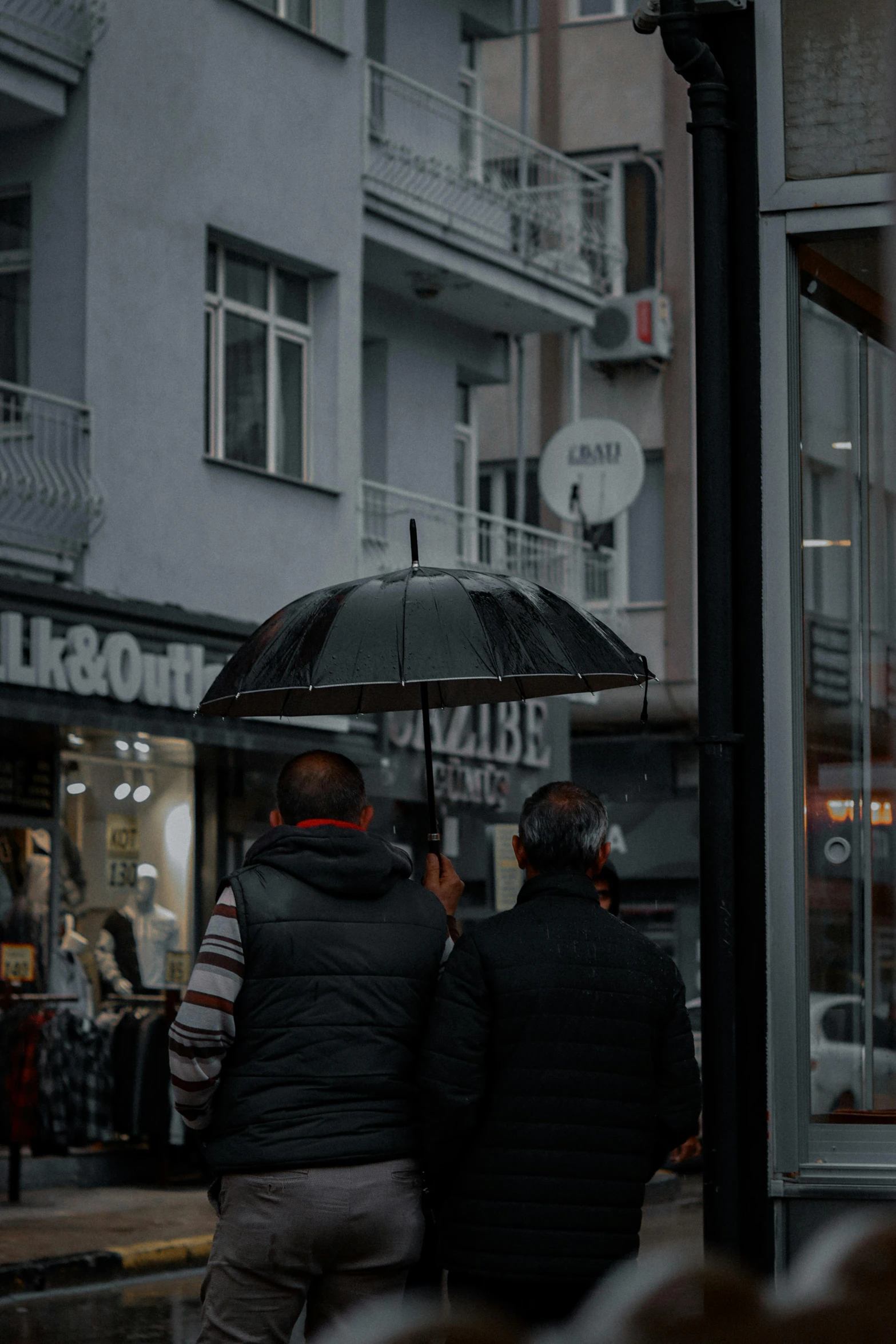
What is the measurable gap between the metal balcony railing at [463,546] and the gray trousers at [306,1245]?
538 inches

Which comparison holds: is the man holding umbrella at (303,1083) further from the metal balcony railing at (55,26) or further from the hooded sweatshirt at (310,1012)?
the metal balcony railing at (55,26)

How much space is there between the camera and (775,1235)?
524 centimetres

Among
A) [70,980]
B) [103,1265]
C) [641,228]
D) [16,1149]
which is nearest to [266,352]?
[70,980]

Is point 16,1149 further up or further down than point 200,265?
further down

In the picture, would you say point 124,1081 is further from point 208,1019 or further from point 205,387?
point 208,1019

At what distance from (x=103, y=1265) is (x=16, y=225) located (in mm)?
8458

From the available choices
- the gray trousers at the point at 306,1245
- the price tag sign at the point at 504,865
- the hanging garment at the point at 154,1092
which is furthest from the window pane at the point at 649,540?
the gray trousers at the point at 306,1245

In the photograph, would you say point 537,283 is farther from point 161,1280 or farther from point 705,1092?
point 705,1092

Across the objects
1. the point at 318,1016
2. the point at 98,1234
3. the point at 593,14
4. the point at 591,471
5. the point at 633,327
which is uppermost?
the point at 593,14

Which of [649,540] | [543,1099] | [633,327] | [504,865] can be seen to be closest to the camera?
[543,1099]

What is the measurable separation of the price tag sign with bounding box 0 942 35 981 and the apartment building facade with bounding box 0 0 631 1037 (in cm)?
84

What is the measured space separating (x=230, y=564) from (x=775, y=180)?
12.1 metres

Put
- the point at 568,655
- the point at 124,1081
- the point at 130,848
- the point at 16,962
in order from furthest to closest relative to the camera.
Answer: the point at 130,848 → the point at 124,1081 → the point at 16,962 → the point at 568,655

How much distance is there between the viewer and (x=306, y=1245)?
15.8ft
